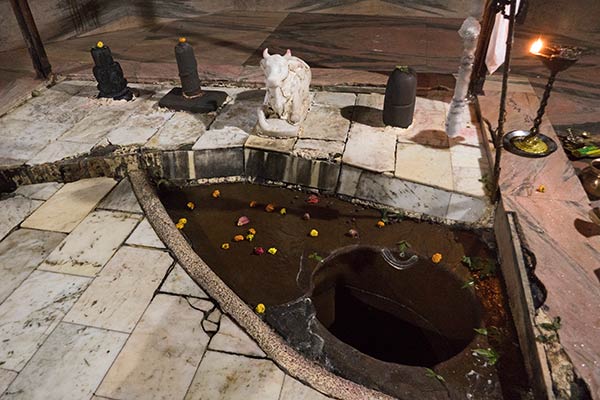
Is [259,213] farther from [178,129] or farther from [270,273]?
[178,129]

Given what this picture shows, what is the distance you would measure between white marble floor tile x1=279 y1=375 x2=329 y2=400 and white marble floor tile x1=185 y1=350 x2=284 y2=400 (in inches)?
1.5

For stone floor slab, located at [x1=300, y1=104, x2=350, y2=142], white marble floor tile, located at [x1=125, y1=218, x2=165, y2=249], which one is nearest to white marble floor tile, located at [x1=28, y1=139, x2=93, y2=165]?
white marble floor tile, located at [x1=125, y1=218, x2=165, y2=249]

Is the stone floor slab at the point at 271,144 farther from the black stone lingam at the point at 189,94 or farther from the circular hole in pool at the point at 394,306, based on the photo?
the circular hole in pool at the point at 394,306

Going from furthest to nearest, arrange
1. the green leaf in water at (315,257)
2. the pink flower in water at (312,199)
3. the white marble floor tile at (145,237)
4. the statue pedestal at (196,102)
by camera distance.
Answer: the statue pedestal at (196,102), the pink flower in water at (312,199), the green leaf in water at (315,257), the white marble floor tile at (145,237)

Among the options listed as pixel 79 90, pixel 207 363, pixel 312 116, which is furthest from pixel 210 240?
pixel 79 90

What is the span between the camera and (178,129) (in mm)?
4887

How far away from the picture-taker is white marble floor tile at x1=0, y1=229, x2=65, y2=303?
3305mm

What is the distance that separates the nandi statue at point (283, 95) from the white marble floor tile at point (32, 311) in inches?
95.4

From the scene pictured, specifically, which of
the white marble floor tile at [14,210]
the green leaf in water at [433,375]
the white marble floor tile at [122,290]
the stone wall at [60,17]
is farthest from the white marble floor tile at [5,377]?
the stone wall at [60,17]

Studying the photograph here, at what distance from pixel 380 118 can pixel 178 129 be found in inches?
95.0

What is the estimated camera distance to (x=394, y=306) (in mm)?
4008

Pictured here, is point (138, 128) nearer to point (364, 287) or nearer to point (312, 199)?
point (312, 199)

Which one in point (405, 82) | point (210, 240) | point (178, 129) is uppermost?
point (405, 82)

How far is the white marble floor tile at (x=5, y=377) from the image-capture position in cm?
260
